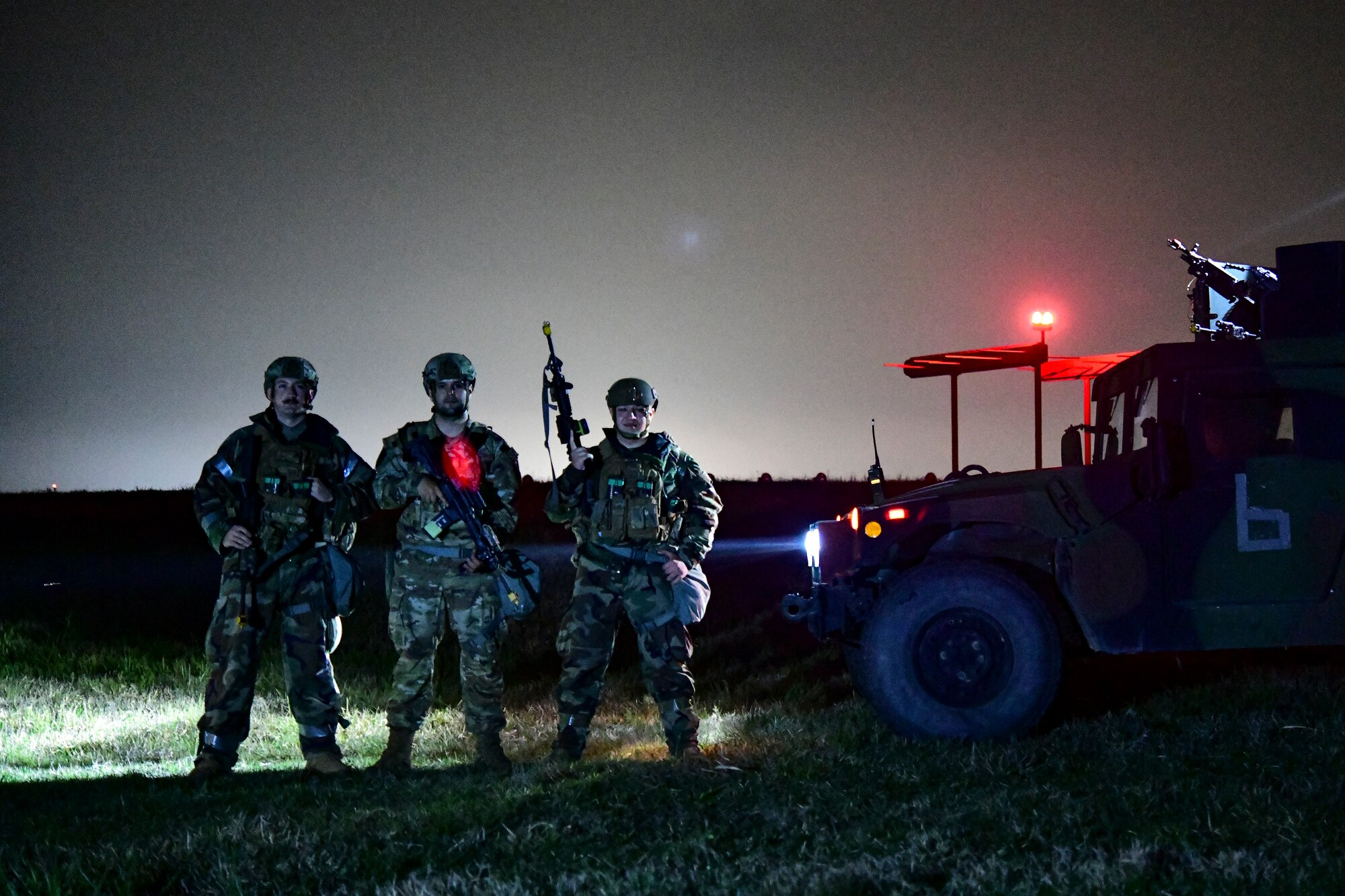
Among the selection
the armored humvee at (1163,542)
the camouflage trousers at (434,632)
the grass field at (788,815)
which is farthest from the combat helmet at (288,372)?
the armored humvee at (1163,542)

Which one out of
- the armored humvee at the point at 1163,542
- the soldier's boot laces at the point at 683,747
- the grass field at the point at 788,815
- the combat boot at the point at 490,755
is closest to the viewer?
the grass field at the point at 788,815

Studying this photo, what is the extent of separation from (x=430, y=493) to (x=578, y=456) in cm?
79

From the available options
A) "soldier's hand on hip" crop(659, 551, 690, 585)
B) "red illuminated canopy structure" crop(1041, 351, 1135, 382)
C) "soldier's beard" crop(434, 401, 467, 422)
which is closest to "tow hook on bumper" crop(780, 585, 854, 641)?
"soldier's hand on hip" crop(659, 551, 690, 585)

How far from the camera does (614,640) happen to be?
648 cm

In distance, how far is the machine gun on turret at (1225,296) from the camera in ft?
22.6

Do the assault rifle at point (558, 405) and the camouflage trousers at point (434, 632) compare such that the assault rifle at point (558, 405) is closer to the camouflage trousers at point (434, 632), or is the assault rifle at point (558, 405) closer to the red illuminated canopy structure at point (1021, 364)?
the camouflage trousers at point (434, 632)

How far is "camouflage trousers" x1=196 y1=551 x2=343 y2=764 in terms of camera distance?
20.6 feet

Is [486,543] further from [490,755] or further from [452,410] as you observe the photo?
[490,755]

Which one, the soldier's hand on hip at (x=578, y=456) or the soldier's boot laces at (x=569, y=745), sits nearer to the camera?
the soldier's boot laces at (x=569, y=745)

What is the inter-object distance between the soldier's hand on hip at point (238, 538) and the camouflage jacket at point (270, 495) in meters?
0.06

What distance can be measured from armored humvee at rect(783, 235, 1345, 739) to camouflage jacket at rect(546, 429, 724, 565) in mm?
1065

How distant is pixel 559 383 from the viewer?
6.68 m

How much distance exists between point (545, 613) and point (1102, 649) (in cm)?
927

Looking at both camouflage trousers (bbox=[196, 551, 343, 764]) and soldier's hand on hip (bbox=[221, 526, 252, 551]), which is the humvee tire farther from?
soldier's hand on hip (bbox=[221, 526, 252, 551])
